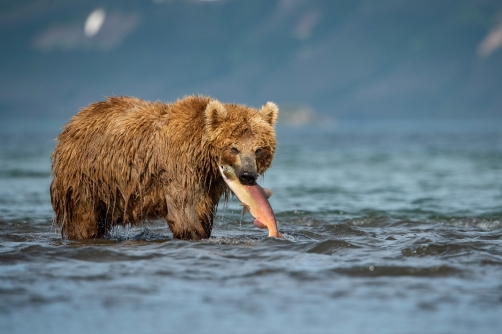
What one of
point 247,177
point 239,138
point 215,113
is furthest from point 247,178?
point 215,113

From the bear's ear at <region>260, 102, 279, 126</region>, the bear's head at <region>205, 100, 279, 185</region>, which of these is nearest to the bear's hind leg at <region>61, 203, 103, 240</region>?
the bear's head at <region>205, 100, 279, 185</region>

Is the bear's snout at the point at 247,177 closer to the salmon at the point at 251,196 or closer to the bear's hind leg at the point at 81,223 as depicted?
the salmon at the point at 251,196

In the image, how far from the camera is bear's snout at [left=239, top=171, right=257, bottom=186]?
25.4 ft

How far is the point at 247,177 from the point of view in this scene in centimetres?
776

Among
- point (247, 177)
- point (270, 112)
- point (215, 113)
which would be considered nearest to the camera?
point (247, 177)

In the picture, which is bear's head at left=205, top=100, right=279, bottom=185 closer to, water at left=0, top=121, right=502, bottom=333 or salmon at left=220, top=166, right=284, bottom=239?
salmon at left=220, top=166, right=284, bottom=239

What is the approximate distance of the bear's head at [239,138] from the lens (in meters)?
7.91

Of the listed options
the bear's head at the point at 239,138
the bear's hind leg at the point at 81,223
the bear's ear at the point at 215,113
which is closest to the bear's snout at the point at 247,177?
the bear's head at the point at 239,138

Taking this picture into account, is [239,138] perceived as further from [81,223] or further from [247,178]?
[81,223]

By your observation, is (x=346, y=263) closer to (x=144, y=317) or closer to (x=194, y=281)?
(x=194, y=281)

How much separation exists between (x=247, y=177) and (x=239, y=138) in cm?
49

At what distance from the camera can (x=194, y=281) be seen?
656 centimetres

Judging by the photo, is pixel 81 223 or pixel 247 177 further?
pixel 81 223

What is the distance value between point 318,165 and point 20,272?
834 inches
